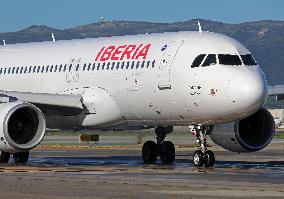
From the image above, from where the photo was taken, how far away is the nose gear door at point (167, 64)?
1436 inches

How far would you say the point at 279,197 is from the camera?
2314 cm

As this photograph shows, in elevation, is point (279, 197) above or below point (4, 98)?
below

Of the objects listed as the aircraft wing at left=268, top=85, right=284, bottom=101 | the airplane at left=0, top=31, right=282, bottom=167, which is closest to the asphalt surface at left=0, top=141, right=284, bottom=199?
the airplane at left=0, top=31, right=282, bottom=167

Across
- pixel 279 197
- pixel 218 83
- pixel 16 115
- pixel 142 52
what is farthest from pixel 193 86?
pixel 279 197

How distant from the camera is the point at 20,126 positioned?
3728 centimetres

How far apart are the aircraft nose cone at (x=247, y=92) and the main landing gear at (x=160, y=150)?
6635mm

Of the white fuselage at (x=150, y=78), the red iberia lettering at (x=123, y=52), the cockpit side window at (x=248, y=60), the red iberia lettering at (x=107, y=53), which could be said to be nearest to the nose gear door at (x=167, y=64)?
the white fuselage at (x=150, y=78)

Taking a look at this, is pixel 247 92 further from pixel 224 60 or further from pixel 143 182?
pixel 143 182

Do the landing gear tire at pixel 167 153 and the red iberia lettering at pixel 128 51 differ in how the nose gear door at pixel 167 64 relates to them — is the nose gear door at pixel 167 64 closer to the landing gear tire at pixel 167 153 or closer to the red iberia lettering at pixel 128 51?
the red iberia lettering at pixel 128 51

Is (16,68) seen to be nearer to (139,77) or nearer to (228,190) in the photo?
(139,77)

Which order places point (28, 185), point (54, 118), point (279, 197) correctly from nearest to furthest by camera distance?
point (279, 197)
point (28, 185)
point (54, 118)

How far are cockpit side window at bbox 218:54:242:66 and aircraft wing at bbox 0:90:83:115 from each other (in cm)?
616

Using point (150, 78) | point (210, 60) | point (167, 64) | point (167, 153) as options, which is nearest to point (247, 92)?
point (210, 60)

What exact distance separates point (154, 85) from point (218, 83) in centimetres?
310
